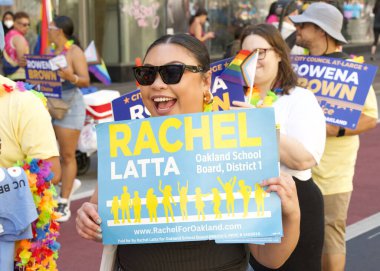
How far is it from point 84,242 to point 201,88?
4.10 meters

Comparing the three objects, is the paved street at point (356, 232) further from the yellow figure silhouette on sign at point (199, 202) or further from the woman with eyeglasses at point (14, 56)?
the yellow figure silhouette on sign at point (199, 202)

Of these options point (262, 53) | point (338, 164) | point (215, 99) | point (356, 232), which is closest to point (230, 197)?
point (215, 99)

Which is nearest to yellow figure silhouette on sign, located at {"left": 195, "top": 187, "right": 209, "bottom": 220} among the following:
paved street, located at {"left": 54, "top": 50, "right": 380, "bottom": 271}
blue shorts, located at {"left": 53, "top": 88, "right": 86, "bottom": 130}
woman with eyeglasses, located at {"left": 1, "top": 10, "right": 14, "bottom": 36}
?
paved street, located at {"left": 54, "top": 50, "right": 380, "bottom": 271}

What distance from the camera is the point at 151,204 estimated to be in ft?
7.62

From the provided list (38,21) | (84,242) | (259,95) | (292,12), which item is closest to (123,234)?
(259,95)

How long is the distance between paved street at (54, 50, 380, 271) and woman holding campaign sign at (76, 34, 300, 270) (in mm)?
3353

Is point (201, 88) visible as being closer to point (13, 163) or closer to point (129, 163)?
point (129, 163)

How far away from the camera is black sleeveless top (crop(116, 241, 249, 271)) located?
2.38 metres

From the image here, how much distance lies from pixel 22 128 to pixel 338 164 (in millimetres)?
1965

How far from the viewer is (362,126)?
4395mm

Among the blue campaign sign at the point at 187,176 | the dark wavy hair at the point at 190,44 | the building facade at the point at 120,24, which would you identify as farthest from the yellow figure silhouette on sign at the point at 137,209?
the building facade at the point at 120,24

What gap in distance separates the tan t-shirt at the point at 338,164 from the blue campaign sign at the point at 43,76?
11.4 feet

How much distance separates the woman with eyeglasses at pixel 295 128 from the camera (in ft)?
11.2

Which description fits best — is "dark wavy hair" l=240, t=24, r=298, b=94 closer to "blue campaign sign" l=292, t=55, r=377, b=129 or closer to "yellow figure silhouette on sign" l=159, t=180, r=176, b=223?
"blue campaign sign" l=292, t=55, r=377, b=129
